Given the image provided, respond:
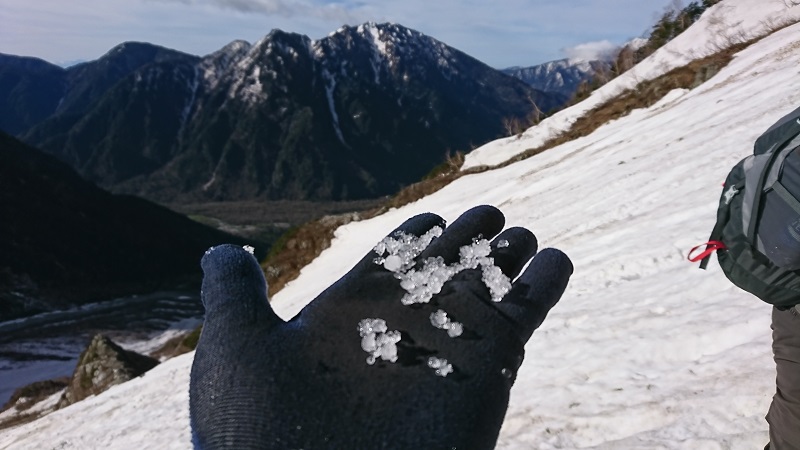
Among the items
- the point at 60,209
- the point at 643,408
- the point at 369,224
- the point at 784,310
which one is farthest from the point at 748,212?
the point at 60,209

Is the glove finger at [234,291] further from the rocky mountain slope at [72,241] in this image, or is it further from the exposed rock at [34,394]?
the rocky mountain slope at [72,241]

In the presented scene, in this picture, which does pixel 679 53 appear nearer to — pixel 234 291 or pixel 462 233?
pixel 462 233

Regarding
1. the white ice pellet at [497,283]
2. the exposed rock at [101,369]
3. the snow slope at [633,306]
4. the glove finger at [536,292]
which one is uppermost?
the white ice pellet at [497,283]

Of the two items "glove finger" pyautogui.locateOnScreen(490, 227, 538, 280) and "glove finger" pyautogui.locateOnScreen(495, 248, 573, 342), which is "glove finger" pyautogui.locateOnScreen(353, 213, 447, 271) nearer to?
"glove finger" pyautogui.locateOnScreen(490, 227, 538, 280)

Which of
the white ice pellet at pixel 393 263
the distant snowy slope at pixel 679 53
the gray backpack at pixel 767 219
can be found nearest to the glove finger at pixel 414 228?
the white ice pellet at pixel 393 263

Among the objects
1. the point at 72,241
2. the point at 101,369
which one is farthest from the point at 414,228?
the point at 72,241

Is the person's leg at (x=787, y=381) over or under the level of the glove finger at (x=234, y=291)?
under

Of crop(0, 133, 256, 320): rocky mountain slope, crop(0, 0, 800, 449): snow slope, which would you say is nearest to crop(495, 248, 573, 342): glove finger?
crop(0, 0, 800, 449): snow slope
